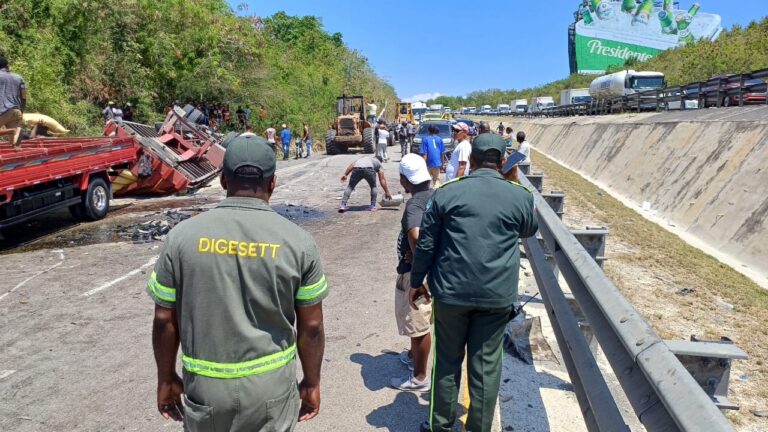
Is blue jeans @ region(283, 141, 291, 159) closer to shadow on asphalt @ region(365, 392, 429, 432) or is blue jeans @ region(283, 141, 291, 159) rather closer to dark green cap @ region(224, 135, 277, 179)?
shadow on asphalt @ region(365, 392, 429, 432)

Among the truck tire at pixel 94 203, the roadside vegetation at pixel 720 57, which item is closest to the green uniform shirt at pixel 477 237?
the truck tire at pixel 94 203

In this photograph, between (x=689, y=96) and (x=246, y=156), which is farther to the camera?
(x=689, y=96)

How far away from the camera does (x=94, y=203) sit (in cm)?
1109

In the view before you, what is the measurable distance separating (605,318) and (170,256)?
7.22 ft

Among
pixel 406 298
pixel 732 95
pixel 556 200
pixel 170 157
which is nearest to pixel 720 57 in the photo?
pixel 732 95

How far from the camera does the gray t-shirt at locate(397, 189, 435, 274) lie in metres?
4.02

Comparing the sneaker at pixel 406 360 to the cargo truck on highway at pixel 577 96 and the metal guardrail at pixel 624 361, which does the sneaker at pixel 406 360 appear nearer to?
the metal guardrail at pixel 624 361

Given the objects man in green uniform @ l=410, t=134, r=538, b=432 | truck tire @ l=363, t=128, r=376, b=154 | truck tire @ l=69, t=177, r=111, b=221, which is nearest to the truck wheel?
truck tire @ l=363, t=128, r=376, b=154

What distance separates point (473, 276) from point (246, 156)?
156cm

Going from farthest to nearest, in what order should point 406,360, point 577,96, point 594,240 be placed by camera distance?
point 577,96 < point 406,360 < point 594,240

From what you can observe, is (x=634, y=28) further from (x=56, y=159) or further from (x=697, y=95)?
(x=56, y=159)

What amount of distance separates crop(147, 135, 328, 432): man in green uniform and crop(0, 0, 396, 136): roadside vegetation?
60.7 ft

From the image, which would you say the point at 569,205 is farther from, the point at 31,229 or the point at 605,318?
the point at 31,229

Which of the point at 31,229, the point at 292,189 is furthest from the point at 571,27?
the point at 31,229
